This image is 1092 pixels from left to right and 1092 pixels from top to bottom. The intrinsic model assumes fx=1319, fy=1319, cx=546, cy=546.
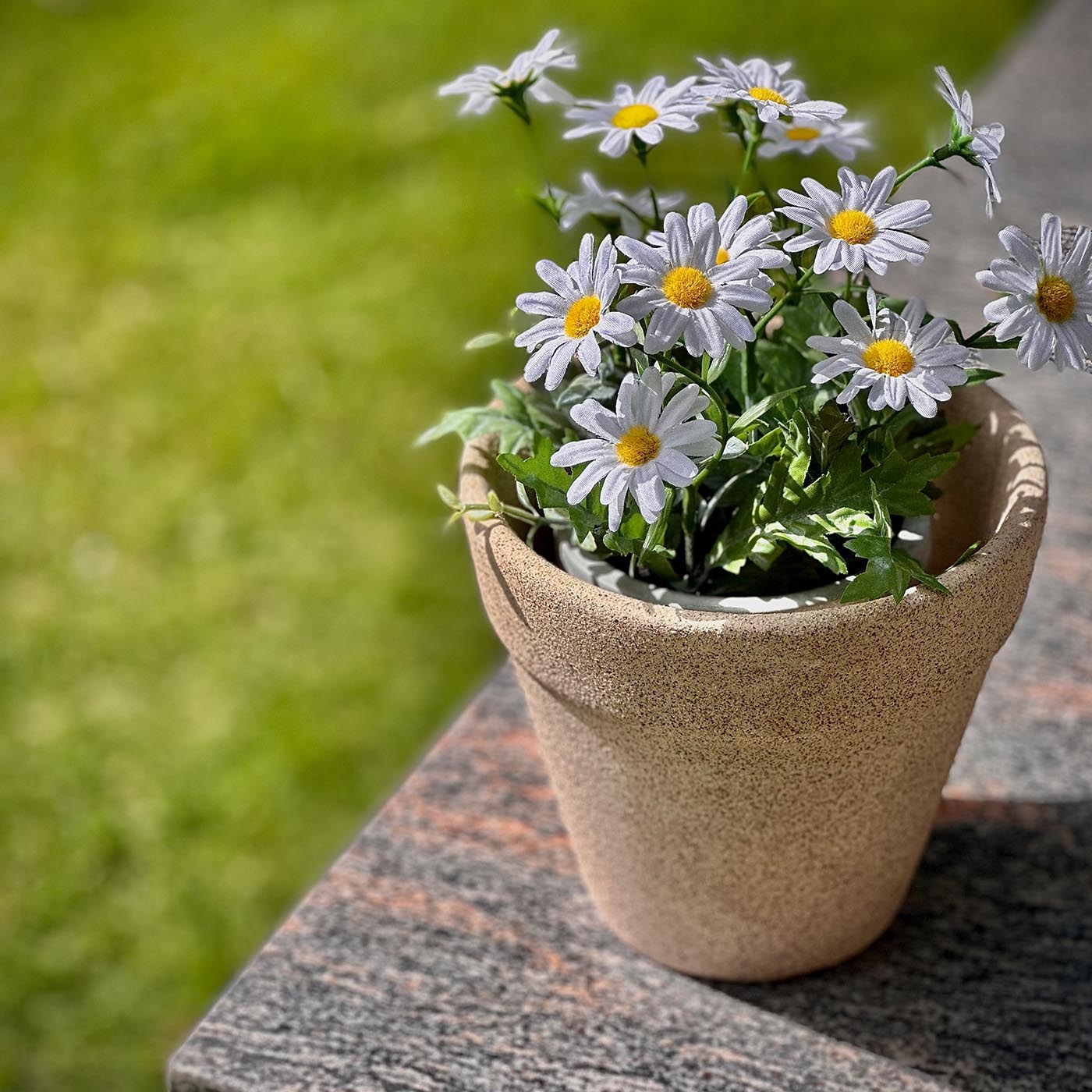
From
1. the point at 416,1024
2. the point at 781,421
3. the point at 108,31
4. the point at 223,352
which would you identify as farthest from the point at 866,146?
the point at 108,31

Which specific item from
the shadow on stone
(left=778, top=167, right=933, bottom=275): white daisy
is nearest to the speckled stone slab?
the shadow on stone

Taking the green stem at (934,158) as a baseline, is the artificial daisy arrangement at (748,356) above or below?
below

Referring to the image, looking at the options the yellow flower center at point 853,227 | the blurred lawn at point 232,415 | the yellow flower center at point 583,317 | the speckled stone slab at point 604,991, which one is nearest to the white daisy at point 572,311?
the yellow flower center at point 583,317

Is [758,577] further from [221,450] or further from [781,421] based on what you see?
[221,450]

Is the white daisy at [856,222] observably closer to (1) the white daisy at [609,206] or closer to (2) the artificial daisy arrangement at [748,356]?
(2) the artificial daisy arrangement at [748,356]

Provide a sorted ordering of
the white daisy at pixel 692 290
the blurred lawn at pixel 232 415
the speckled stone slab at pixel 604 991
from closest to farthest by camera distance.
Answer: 1. the white daisy at pixel 692 290
2. the speckled stone slab at pixel 604 991
3. the blurred lawn at pixel 232 415

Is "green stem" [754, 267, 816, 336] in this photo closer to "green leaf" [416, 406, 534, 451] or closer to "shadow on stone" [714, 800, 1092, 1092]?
"green leaf" [416, 406, 534, 451]
